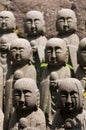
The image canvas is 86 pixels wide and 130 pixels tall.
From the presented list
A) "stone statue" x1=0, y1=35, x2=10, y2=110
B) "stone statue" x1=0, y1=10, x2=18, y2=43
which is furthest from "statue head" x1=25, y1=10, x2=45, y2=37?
"stone statue" x1=0, y1=35, x2=10, y2=110

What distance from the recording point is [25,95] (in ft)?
26.9

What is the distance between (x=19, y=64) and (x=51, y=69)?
54 cm

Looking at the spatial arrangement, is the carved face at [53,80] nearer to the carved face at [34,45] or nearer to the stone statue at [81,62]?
the stone statue at [81,62]

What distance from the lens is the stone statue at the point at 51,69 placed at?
10000 millimetres

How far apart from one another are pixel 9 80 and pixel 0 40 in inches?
59.2

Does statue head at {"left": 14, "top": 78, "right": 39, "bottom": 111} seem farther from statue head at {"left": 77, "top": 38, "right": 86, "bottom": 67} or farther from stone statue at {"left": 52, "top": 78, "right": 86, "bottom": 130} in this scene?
statue head at {"left": 77, "top": 38, "right": 86, "bottom": 67}

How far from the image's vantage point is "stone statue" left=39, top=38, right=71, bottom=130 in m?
10.0

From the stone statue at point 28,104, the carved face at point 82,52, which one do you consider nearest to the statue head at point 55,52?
the carved face at point 82,52

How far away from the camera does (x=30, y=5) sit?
13852mm

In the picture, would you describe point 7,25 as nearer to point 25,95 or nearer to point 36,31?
point 36,31

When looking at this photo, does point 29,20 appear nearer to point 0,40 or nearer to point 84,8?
point 0,40

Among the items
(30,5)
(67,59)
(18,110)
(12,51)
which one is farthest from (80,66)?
(30,5)

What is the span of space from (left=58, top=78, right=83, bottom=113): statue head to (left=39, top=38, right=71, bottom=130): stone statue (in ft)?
6.25

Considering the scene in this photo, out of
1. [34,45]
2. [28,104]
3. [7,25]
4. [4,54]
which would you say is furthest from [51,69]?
[28,104]
